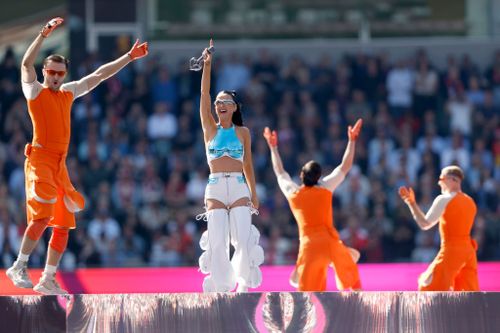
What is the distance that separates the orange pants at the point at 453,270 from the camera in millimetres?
11172

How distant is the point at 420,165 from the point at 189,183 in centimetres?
348

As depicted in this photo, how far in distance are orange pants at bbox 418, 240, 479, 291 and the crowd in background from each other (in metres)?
6.77

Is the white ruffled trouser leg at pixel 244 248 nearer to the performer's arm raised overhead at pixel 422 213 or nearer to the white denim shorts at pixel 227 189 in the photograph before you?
the white denim shorts at pixel 227 189

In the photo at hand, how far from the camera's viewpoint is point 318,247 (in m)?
11.3

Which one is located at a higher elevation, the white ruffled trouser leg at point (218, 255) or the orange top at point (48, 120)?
the orange top at point (48, 120)

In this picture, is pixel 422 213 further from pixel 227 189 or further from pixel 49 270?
pixel 49 270

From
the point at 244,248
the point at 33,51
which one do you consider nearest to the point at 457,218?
the point at 244,248

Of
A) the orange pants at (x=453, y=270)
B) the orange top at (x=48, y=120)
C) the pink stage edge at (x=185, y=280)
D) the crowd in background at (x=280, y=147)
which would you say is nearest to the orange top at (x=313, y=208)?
the orange pants at (x=453, y=270)

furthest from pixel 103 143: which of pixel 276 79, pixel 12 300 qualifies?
pixel 12 300

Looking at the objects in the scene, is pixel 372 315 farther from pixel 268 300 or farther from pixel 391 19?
pixel 391 19

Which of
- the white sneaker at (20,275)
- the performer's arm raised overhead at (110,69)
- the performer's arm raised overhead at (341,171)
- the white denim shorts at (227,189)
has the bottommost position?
the white sneaker at (20,275)

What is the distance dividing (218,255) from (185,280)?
271cm

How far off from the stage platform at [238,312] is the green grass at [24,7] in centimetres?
1513

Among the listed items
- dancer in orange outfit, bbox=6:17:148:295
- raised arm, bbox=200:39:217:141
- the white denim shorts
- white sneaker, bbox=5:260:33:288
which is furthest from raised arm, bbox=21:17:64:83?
the white denim shorts
